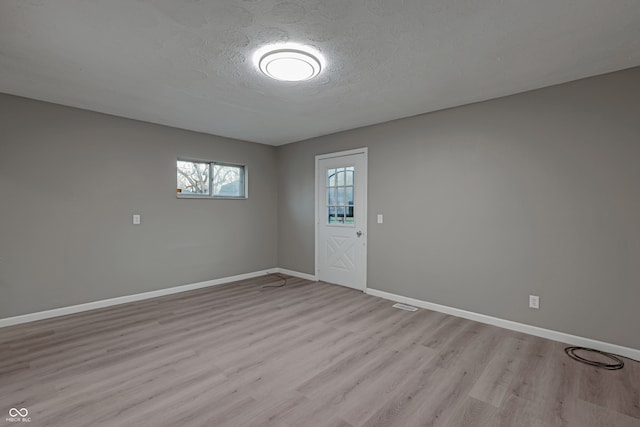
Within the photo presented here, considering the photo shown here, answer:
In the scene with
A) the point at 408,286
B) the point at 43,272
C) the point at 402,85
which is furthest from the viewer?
the point at 408,286

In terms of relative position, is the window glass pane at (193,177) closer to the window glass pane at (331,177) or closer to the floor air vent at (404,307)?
the window glass pane at (331,177)

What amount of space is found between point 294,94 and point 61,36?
1942 mm

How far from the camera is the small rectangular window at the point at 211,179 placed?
4785 millimetres

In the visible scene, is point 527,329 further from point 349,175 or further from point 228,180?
point 228,180

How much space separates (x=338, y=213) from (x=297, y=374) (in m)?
3.00

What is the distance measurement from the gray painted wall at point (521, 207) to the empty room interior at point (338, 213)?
0.07ft

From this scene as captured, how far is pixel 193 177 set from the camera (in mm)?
4898

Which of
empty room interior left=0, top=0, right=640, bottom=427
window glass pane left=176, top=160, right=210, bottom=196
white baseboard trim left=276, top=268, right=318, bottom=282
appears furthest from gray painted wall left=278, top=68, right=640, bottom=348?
window glass pane left=176, top=160, right=210, bottom=196

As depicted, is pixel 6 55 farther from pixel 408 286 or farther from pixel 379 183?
pixel 408 286

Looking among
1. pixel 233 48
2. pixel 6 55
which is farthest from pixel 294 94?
pixel 6 55

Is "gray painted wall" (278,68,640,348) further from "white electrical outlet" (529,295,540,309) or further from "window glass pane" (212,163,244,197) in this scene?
"window glass pane" (212,163,244,197)

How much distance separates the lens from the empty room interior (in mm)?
1970

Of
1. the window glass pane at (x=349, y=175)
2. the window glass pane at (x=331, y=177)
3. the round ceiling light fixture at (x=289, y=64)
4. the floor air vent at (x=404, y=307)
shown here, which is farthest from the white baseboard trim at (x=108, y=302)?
the round ceiling light fixture at (x=289, y=64)

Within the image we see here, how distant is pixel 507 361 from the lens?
256cm
